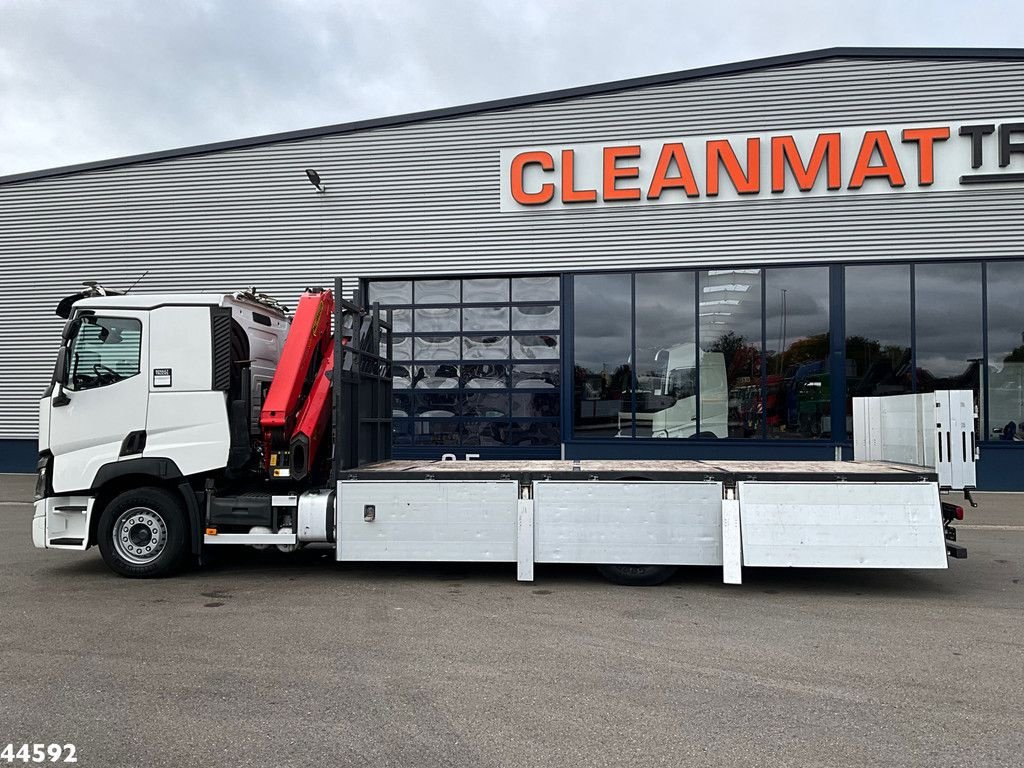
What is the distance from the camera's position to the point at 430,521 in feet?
23.9

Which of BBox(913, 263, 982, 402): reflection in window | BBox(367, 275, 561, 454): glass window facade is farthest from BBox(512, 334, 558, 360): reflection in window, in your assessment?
BBox(913, 263, 982, 402): reflection in window

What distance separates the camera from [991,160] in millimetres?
14141

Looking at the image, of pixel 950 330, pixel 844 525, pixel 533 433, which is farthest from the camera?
pixel 533 433

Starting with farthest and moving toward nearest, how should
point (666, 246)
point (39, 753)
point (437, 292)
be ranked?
point (437, 292) → point (666, 246) → point (39, 753)

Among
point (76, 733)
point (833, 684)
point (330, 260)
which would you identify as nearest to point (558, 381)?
point (330, 260)

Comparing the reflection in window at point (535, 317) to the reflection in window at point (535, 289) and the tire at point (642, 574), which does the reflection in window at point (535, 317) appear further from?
the tire at point (642, 574)

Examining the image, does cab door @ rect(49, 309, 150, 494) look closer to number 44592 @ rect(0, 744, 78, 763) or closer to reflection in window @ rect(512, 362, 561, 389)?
number 44592 @ rect(0, 744, 78, 763)

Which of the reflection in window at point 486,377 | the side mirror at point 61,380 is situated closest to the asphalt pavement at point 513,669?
the side mirror at point 61,380

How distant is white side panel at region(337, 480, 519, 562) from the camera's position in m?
7.23

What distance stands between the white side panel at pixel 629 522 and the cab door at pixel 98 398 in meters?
4.05

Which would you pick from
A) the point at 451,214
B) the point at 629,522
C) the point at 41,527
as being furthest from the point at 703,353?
the point at 41,527

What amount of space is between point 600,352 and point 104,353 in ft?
32.3

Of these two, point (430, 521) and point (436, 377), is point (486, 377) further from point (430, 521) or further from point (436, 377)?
point (430, 521)

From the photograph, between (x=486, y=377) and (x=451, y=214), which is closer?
(x=486, y=377)
